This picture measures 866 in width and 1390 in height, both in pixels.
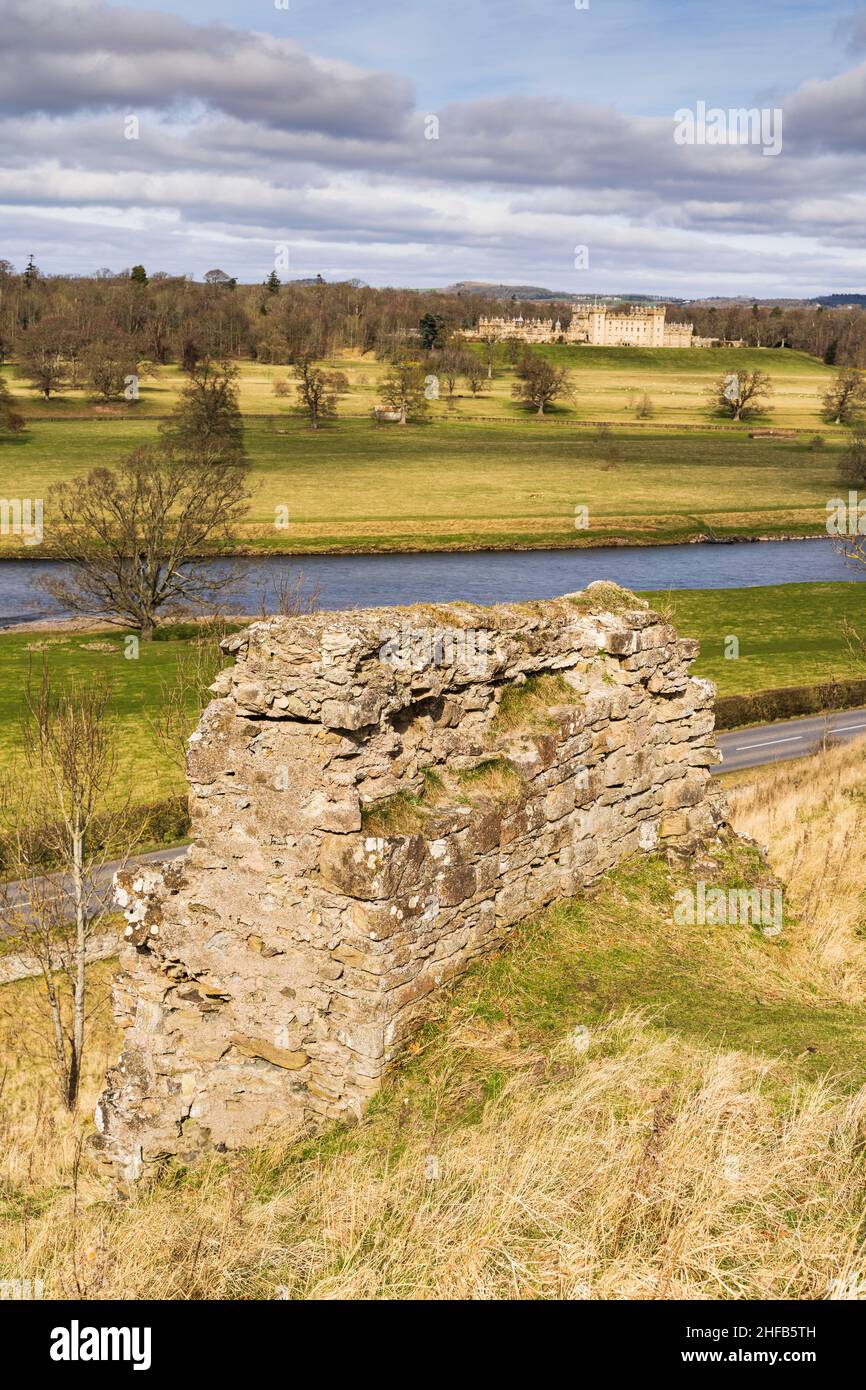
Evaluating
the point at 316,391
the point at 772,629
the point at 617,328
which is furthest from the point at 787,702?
the point at 617,328

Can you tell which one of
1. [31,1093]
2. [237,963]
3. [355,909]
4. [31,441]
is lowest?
[31,1093]

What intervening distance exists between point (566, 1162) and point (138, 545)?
40514 millimetres

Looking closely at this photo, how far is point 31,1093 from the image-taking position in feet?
46.4

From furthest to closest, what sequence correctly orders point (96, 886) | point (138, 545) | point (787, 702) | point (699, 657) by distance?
point (138, 545) < point (699, 657) < point (787, 702) < point (96, 886)

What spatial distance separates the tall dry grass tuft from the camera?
464 inches

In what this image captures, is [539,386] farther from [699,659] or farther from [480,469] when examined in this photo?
[699,659]

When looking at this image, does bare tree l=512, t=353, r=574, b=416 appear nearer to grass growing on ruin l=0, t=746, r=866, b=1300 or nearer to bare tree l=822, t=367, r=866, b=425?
bare tree l=822, t=367, r=866, b=425

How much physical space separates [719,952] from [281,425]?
3663 inches

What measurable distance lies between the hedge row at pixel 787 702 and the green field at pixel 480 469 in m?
31.6

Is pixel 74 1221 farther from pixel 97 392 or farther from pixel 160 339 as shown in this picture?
pixel 160 339

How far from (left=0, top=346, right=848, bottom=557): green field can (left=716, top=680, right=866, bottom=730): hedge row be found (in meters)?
31.6

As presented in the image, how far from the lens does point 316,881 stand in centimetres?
861

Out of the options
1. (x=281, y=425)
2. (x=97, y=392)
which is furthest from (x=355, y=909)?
(x=97, y=392)

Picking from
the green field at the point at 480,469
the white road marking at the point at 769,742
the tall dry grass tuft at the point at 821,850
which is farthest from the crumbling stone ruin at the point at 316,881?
the green field at the point at 480,469
